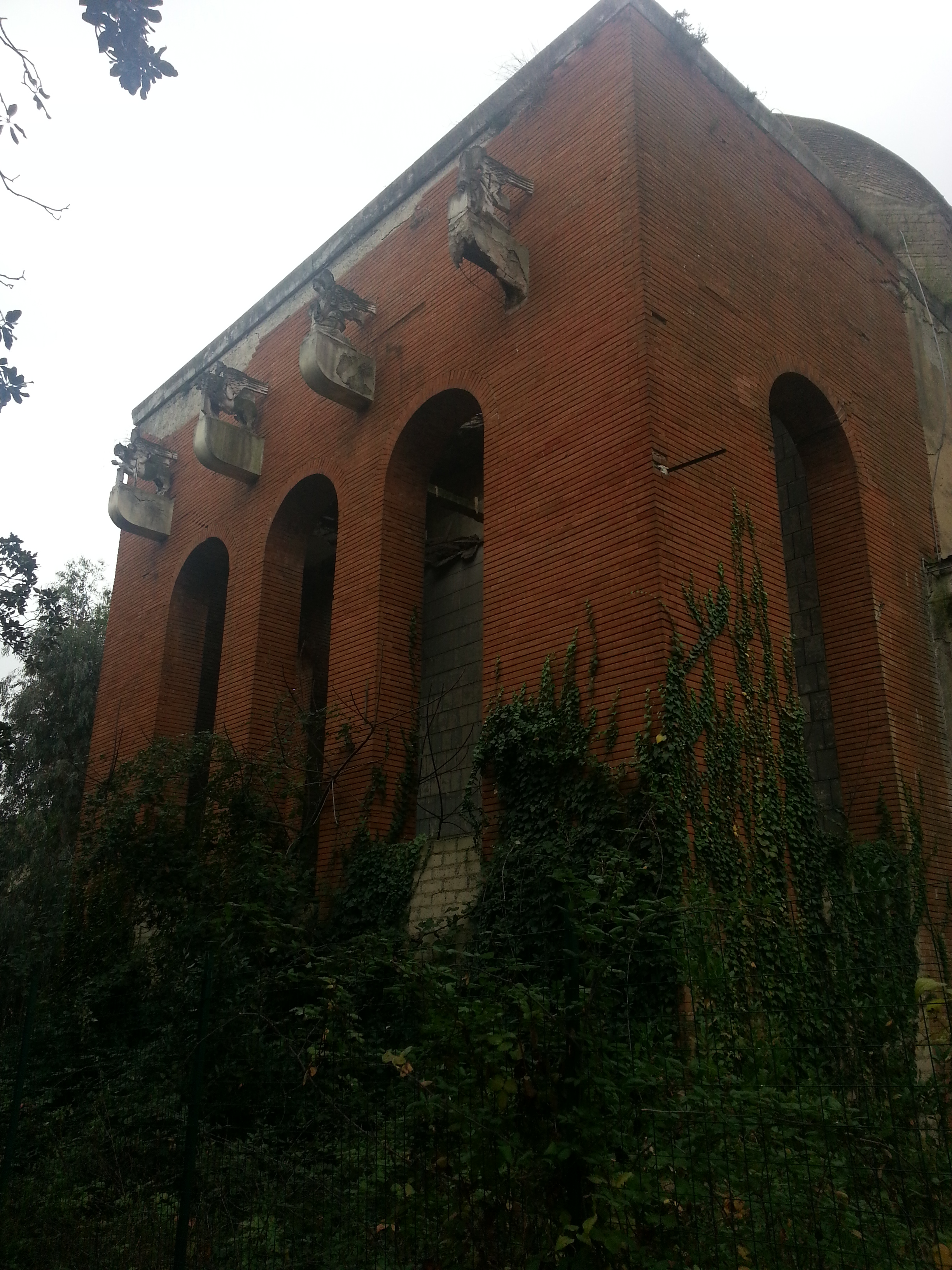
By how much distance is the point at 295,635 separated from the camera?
44.7 feet

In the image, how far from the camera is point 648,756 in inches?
316

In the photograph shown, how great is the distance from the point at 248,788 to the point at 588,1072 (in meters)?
7.07

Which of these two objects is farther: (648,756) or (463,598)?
(463,598)

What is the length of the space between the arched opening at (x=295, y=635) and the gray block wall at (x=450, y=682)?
127 cm

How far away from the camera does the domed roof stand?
15750mm

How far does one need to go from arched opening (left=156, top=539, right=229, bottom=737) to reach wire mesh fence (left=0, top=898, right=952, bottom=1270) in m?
8.87

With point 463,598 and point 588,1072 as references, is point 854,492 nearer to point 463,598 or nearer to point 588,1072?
point 463,598

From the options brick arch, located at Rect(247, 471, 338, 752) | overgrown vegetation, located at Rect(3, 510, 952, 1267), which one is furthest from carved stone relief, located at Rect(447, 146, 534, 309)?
brick arch, located at Rect(247, 471, 338, 752)

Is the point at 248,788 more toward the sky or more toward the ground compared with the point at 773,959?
more toward the sky

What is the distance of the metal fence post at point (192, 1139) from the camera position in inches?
220

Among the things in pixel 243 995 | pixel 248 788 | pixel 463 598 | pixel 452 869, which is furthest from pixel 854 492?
pixel 243 995

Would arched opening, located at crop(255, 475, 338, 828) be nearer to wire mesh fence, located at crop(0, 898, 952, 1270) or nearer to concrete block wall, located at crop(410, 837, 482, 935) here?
concrete block wall, located at crop(410, 837, 482, 935)

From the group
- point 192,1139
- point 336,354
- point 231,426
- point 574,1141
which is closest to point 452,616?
point 336,354

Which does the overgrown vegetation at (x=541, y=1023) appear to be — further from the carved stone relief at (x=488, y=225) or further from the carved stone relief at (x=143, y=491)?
the carved stone relief at (x=143, y=491)
